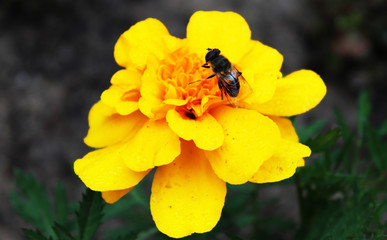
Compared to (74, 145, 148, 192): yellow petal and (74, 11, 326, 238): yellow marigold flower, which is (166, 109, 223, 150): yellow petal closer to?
(74, 11, 326, 238): yellow marigold flower

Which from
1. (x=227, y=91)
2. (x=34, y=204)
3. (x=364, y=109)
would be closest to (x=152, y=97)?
(x=227, y=91)

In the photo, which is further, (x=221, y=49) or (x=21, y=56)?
(x=21, y=56)

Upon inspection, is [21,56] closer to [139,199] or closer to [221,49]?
[139,199]

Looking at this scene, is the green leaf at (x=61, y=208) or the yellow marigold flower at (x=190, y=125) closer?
the yellow marigold flower at (x=190, y=125)

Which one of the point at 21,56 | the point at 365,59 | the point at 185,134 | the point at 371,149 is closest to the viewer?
the point at 185,134

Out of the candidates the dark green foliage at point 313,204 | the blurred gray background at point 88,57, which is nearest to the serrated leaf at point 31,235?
the dark green foliage at point 313,204

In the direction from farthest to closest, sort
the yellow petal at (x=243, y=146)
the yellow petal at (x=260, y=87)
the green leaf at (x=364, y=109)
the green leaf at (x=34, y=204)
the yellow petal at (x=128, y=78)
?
1. the green leaf at (x=364, y=109)
2. the green leaf at (x=34, y=204)
3. the yellow petal at (x=128, y=78)
4. the yellow petal at (x=260, y=87)
5. the yellow petal at (x=243, y=146)

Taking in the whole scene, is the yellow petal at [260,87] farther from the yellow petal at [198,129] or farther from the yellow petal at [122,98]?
the yellow petal at [122,98]

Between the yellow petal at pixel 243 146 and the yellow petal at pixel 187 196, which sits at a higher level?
the yellow petal at pixel 243 146

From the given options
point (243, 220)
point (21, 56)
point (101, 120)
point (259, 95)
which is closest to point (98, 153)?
point (101, 120)
